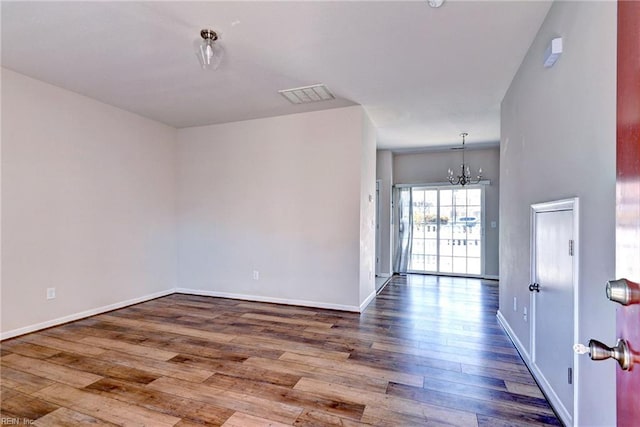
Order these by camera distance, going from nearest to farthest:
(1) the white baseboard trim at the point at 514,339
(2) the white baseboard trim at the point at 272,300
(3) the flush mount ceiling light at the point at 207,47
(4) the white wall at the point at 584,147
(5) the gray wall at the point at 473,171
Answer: (4) the white wall at the point at 584,147
(3) the flush mount ceiling light at the point at 207,47
(1) the white baseboard trim at the point at 514,339
(2) the white baseboard trim at the point at 272,300
(5) the gray wall at the point at 473,171

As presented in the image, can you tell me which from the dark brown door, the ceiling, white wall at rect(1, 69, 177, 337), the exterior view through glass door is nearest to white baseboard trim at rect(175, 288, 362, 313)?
white wall at rect(1, 69, 177, 337)

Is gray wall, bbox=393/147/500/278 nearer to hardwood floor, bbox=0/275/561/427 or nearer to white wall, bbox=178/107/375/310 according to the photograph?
white wall, bbox=178/107/375/310

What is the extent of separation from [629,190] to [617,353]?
372 mm

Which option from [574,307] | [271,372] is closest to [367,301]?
[271,372]

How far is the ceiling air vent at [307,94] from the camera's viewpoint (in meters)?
3.53

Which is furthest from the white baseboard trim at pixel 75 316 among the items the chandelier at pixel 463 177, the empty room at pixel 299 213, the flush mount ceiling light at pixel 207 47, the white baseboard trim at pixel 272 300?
the chandelier at pixel 463 177

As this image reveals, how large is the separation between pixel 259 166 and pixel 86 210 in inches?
90.3

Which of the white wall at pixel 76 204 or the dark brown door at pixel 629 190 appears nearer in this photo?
the dark brown door at pixel 629 190

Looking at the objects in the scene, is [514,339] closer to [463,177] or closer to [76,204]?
[463,177]

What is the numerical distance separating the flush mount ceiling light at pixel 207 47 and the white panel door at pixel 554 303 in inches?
109

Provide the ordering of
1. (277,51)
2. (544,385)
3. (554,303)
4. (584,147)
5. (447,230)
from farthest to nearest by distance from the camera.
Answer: (447,230) → (277,51) → (544,385) → (554,303) → (584,147)

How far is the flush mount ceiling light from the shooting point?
2441mm

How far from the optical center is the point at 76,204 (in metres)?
3.74

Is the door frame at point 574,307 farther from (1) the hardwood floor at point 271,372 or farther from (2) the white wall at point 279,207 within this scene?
(2) the white wall at point 279,207
